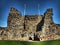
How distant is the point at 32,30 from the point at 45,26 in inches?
90.6

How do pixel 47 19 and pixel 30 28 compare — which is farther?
pixel 30 28

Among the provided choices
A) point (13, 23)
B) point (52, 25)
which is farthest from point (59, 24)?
point (13, 23)

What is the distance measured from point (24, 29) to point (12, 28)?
6.76ft

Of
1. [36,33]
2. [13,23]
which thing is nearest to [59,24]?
[36,33]

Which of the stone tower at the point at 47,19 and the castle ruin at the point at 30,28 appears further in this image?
the stone tower at the point at 47,19

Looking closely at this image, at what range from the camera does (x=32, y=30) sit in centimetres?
3788

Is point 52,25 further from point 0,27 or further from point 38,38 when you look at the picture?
point 0,27

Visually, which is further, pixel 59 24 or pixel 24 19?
pixel 24 19

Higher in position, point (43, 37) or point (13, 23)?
point (13, 23)

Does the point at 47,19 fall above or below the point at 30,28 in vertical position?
above

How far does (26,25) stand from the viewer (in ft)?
125

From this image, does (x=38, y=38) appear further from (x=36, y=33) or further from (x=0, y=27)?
(x=0, y=27)

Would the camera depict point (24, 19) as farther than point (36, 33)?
Yes

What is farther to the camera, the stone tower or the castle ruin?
the stone tower
